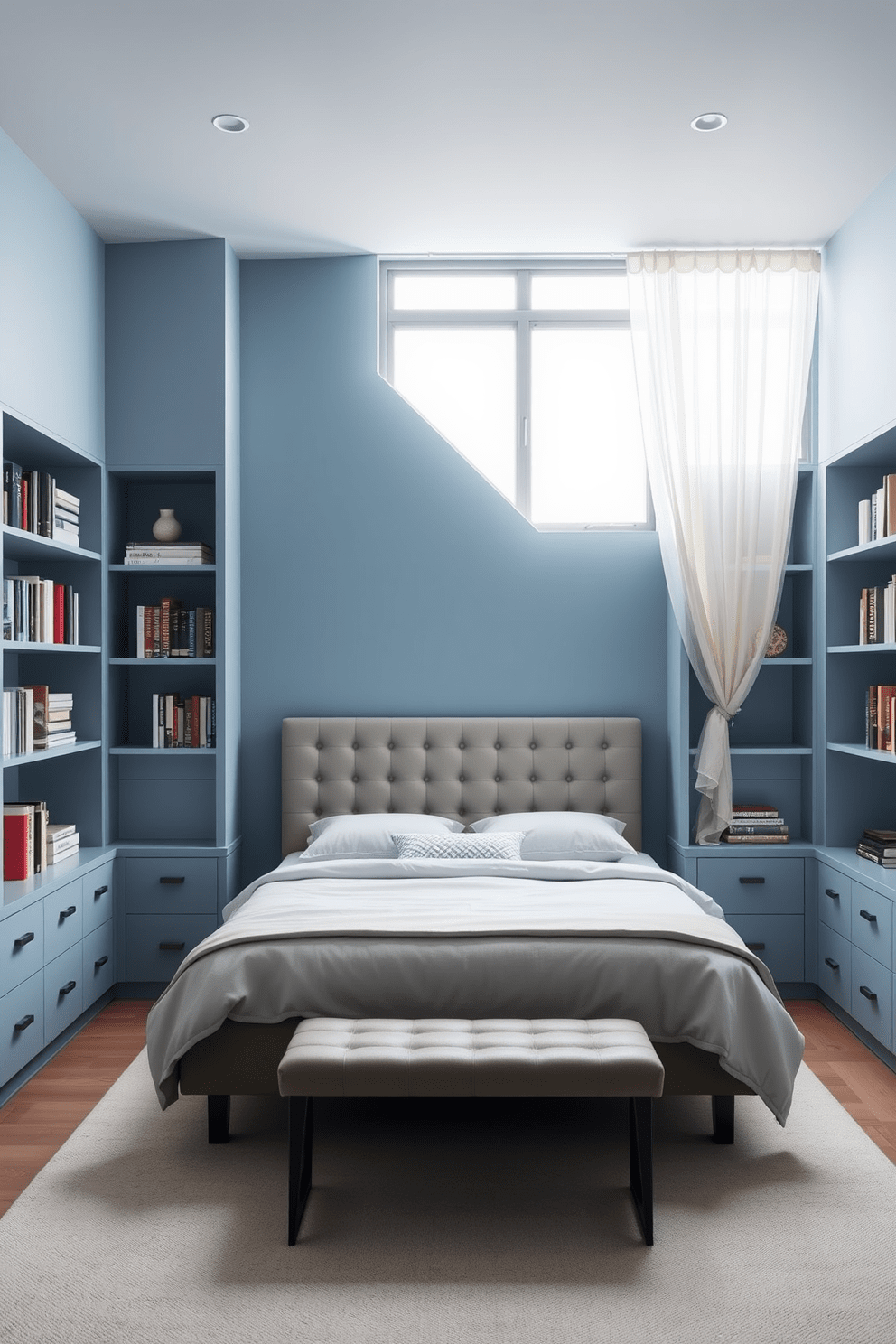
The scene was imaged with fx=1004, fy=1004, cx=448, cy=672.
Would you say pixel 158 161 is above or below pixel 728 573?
above

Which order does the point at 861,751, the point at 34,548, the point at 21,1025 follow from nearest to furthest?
1. the point at 21,1025
2. the point at 34,548
3. the point at 861,751

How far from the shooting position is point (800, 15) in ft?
8.75

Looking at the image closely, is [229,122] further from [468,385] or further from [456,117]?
[468,385]

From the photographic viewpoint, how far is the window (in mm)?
4469

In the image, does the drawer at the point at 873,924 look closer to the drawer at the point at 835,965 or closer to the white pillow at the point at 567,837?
the drawer at the point at 835,965

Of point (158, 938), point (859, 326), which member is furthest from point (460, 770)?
point (859, 326)

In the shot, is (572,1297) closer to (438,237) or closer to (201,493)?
(201,493)

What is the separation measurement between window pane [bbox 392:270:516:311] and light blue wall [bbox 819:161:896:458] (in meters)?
1.35

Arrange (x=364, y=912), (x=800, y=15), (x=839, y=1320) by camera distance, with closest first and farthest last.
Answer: (x=839, y=1320) → (x=800, y=15) → (x=364, y=912)

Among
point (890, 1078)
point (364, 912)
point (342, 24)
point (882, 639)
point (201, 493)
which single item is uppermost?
point (342, 24)

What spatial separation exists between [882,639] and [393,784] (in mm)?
2013

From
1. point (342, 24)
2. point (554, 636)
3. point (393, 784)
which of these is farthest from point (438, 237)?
point (393, 784)

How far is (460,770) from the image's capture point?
13.9 ft

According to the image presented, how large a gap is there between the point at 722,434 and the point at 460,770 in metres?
1.78
